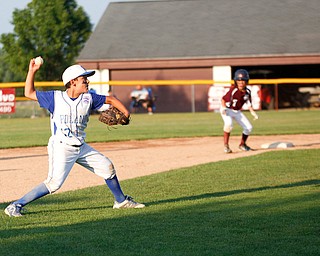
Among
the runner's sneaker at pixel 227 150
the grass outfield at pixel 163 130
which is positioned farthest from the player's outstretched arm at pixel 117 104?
the grass outfield at pixel 163 130

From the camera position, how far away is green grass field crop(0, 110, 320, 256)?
6.59 metres

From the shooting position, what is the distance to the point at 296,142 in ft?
60.2

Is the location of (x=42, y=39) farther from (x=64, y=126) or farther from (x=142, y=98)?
(x=64, y=126)

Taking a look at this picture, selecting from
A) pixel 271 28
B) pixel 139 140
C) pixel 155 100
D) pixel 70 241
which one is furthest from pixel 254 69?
pixel 70 241

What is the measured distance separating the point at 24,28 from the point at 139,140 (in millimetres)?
27255

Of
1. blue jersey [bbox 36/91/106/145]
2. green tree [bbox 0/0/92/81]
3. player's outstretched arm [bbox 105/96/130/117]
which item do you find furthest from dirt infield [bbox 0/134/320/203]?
green tree [bbox 0/0/92/81]

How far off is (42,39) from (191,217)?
1523 inches

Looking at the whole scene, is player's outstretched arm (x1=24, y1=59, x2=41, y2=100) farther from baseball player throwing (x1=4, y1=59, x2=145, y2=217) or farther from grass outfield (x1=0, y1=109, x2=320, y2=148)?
grass outfield (x1=0, y1=109, x2=320, y2=148)

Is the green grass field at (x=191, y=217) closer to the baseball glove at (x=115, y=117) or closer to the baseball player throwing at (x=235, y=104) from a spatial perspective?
the baseball glove at (x=115, y=117)

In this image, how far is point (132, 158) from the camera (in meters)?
15.0

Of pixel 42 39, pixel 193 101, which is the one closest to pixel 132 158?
pixel 193 101

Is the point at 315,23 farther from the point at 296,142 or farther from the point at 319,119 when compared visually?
the point at 296,142

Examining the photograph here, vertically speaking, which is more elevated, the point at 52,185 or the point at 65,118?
the point at 65,118

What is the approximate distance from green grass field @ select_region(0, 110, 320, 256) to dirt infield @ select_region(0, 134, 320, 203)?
77 centimetres
